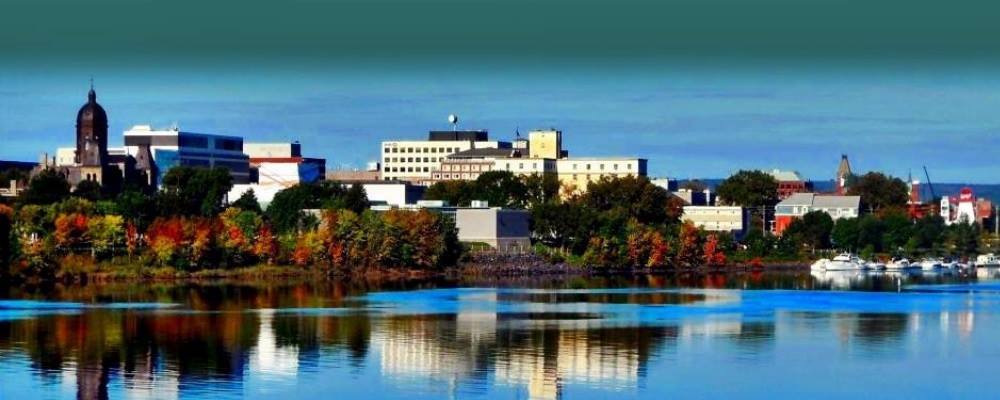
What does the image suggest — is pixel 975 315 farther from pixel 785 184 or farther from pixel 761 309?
pixel 785 184

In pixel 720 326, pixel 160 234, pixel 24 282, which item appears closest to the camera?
pixel 720 326

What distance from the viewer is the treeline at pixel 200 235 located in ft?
152

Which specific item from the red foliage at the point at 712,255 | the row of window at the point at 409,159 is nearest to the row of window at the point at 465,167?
the row of window at the point at 409,159

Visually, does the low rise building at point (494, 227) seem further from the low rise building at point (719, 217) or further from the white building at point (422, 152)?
the white building at point (422, 152)

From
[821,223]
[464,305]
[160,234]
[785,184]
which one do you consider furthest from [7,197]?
[785,184]

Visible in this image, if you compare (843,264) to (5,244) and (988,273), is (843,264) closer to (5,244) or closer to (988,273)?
(988,273)

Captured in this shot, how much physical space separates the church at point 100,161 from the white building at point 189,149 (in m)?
4.13

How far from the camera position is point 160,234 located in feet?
157

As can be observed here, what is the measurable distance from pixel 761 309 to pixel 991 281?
20764 millimetres

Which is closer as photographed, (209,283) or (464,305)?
(464,305)

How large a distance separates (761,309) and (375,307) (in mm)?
7487

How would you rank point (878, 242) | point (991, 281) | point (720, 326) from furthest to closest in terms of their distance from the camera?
1. point (878, 242)
2. point (991, 281)
3. point (720, 326)

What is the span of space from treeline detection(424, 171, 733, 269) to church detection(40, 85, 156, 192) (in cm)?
1123

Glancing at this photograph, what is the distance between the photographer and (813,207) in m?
92.5
